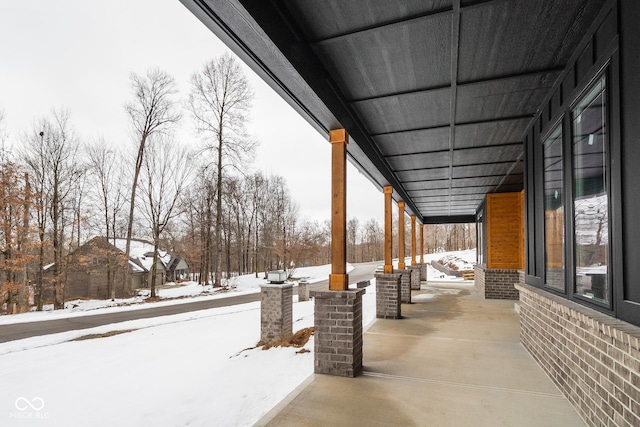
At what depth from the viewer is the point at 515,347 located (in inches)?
190

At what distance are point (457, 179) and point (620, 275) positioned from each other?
629 centimetres

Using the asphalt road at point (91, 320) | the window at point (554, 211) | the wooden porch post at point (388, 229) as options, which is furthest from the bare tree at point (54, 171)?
the window at point (554, 211)

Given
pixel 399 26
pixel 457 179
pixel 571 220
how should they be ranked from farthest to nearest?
pixel 457 179 < pixel 571 220 < pixel 399 26

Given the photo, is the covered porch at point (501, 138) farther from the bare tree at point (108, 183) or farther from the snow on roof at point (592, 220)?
the bare tree at point (108, 183)

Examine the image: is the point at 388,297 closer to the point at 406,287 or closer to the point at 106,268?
the point at 406,287

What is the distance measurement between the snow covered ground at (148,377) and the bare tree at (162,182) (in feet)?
27.7

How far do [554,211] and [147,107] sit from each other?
1811 centimetres

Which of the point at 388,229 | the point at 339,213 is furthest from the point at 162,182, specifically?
the point at 339,213

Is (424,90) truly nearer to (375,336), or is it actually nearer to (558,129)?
(558,129)

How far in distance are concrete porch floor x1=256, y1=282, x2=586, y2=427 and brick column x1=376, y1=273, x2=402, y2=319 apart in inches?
50.4

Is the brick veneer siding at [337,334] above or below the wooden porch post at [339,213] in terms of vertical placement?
below

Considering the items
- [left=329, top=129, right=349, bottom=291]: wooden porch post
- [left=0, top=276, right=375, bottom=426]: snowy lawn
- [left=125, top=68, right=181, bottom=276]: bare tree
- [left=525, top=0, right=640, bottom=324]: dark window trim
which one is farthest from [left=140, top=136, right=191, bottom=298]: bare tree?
[left=525, top=0, right=640, bottom=324]: dark window trim

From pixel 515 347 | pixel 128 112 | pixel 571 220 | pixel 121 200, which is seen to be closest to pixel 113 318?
pixel 121 200

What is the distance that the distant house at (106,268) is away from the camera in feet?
53.5
